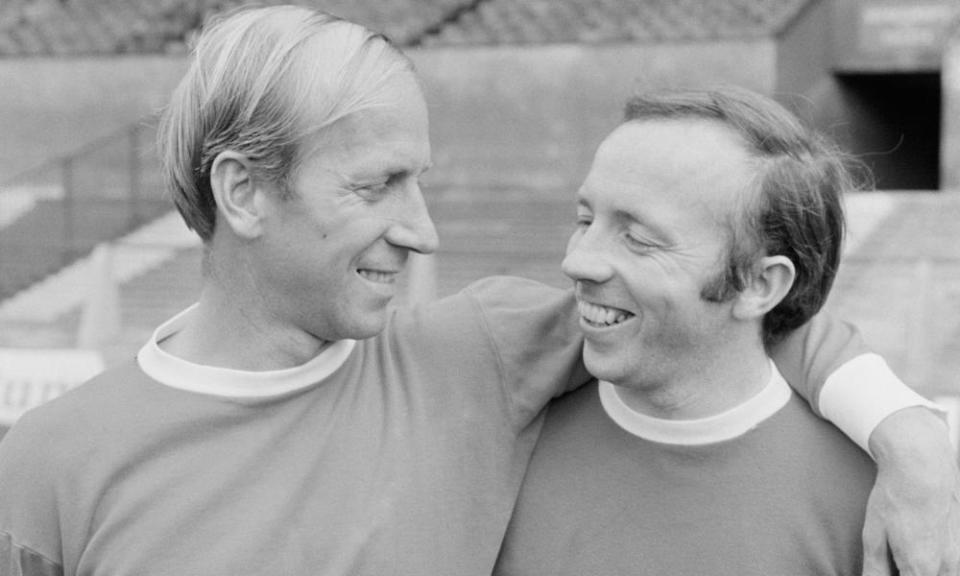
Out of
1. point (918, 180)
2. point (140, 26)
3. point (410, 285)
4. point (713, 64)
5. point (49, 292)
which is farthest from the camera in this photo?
point (918, 180)

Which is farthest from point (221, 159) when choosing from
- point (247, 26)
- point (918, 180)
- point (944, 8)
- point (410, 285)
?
point (918, 180)

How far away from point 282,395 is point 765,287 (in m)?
0.78

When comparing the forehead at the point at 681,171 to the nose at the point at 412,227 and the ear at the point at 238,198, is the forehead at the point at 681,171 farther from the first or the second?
the ear at the point at 238,198

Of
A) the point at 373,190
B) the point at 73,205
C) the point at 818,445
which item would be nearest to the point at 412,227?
the point at 373,190

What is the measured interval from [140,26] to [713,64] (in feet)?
22.3

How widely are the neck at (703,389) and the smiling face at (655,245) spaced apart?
0.10 feet

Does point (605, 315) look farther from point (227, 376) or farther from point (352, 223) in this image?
point (227, 376)

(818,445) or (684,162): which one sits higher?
(684,162)

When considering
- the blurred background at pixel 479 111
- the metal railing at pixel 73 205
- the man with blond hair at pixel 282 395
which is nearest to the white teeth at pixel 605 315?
the man with blond hair at pixel 282 395

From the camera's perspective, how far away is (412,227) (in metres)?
2.05

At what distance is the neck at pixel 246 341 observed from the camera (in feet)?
6.86

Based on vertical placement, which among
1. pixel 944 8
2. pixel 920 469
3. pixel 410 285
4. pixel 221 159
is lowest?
pixel 944 8

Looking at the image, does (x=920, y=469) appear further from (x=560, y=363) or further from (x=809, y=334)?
(x=560, y=363)

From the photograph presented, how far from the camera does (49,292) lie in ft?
30.5
